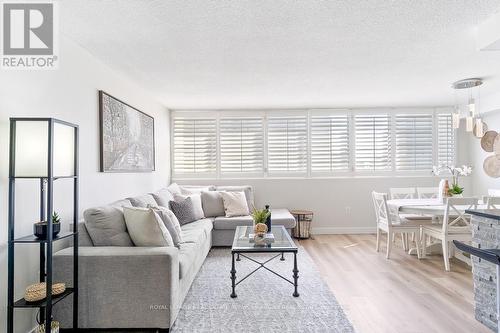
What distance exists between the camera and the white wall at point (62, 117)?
206 centimetres

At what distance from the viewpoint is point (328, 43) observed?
283cm

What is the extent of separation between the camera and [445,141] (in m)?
5.96

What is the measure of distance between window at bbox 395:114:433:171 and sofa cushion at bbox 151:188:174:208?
435 cm

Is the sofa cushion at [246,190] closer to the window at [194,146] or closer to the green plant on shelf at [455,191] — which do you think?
the window at [194,146]

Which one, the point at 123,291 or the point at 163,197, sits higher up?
the point at 163,197

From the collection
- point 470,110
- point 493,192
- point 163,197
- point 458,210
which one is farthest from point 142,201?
point 493,192

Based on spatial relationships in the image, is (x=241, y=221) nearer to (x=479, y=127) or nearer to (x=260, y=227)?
(x=260, y=227)

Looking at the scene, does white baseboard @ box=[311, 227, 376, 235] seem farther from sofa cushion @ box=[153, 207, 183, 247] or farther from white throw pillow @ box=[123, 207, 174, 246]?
white throw pillow @ box=[123, 207, 174, 246]

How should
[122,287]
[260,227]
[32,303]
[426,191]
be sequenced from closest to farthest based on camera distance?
[32,303] → [122,287] → [260,227] → [426,191]

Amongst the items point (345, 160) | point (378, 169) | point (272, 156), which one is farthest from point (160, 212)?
point (378, 169)

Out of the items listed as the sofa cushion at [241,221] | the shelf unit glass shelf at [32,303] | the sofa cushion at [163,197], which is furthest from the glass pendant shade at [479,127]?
the shelf unit glass shelf at [32,303]

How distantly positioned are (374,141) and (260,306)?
4324 millimetres

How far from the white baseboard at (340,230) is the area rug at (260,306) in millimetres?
2199

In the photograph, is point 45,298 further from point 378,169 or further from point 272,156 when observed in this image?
point 378,169
